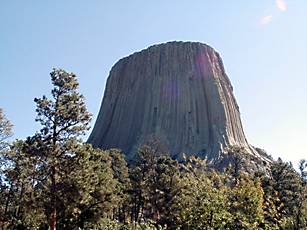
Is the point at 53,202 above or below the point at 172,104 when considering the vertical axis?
below

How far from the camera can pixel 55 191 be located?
2136cm

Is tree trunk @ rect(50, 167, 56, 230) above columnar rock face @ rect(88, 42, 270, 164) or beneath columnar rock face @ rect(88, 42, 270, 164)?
beneath

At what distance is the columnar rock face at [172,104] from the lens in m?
82.6

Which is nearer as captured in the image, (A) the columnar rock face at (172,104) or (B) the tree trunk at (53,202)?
(B) the tree trunk at (53,202)

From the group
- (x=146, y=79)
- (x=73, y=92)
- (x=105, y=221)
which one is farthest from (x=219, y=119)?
(x=73, y=92)

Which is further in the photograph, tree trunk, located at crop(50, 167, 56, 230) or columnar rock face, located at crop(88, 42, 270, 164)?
columnar rock face, located at crop(88, 42, 270, 164)

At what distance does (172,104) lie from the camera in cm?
8731

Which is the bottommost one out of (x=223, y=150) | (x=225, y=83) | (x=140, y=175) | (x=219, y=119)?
(x=140, y=175)

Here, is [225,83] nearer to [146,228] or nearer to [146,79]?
[146,79]

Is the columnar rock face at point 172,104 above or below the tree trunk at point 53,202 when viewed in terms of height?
above

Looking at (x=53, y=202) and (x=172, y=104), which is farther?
(x=172, y=104)

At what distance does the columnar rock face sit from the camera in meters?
82.6

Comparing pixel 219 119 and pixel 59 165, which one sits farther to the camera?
pixel 219 119

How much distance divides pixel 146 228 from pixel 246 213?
5735 mm
